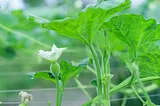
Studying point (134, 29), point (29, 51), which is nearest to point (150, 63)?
point (134, 29)

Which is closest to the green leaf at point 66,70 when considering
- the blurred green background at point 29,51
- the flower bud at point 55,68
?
the flower bud at point 55,68

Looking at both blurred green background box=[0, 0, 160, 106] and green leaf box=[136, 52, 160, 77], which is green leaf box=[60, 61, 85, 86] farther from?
blurred green background box=[0, 0, 160, 106]

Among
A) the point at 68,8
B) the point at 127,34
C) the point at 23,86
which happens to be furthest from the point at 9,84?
the point at 127,34

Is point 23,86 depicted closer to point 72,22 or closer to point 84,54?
point 84,54

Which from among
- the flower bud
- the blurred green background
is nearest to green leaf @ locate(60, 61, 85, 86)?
the flower bud

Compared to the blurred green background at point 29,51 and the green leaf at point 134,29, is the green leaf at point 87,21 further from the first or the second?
the blurred green background at point 29,51

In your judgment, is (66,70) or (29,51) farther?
(29,51)

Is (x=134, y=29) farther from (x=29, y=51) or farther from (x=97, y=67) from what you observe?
(x=29, y=51)
